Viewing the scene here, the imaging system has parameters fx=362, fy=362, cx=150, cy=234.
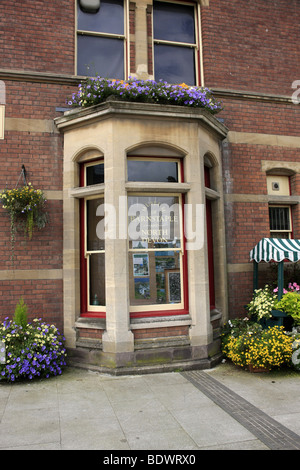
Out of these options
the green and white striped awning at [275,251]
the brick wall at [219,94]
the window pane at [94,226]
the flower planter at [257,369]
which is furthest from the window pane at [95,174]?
the flower planter at [257,369]

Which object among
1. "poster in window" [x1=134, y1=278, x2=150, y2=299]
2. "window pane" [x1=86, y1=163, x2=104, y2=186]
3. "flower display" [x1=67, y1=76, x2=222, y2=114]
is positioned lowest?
"poster in window" [x1=134, y1=278, x2=150, y2=299]

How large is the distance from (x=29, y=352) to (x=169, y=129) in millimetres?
4518

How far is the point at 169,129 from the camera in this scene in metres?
6.68

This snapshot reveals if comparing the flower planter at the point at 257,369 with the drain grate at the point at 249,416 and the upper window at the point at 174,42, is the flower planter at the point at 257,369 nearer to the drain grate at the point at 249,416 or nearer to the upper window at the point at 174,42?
the drain grate at the point at 249,416

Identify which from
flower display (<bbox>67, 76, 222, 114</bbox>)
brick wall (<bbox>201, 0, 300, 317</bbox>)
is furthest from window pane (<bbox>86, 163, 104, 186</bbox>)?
brick wall (<bbox>201, 0, 300, 317</bbox>)

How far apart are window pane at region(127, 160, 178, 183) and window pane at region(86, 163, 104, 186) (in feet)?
1.76

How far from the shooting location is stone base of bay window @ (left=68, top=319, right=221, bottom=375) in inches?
237

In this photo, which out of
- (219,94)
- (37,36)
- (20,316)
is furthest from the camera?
(219,94)

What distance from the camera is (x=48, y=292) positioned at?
6660mm

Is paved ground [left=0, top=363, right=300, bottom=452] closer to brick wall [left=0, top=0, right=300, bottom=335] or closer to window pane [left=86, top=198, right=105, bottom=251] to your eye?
brick wall [left=0, top=0, right=300, bottom=335]

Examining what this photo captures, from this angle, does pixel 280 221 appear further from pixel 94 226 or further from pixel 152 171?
pixel 94 226

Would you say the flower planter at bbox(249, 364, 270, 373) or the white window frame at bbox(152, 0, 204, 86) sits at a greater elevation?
the white window frame at bbox(152, 0, 204, 86)

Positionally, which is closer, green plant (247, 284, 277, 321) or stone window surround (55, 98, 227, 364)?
stone window surround (55, 98, 227, 364)

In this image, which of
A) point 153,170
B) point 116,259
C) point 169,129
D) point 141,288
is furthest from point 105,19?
point 141,288
